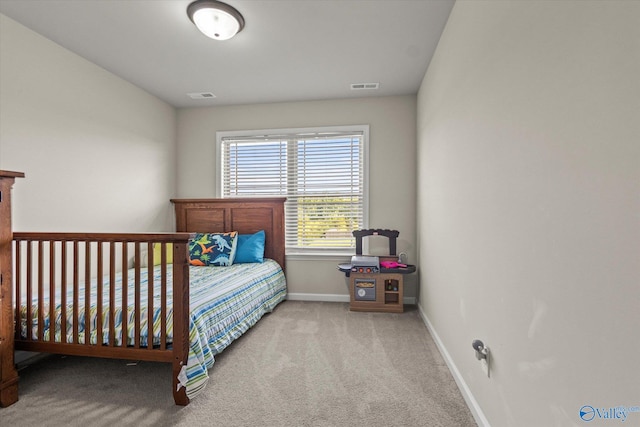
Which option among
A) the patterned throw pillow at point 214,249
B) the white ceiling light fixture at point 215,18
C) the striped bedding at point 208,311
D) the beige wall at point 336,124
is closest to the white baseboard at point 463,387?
the beige wall at point 336,124

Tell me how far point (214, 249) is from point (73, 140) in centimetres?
165

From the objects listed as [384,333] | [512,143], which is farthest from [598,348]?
[384,333]

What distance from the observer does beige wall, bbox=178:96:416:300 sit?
3.79 m

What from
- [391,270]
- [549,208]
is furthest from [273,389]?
[391,270]

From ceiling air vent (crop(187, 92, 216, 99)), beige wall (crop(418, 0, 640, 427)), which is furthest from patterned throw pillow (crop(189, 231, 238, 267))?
beige wall (crop(418, 0, 640, 427))

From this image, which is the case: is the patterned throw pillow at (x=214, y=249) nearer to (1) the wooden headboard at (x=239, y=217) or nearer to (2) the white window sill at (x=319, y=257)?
(1) the wooden headboard at (x=239, y=217)

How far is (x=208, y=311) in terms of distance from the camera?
2.15 m

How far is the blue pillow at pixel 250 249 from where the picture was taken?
366cm

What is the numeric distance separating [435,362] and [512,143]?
5.47 feet

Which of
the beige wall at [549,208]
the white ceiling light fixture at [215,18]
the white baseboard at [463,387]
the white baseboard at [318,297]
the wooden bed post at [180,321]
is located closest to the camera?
the beige wall at [549,208]

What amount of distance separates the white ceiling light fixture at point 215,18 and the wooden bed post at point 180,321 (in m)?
1.54

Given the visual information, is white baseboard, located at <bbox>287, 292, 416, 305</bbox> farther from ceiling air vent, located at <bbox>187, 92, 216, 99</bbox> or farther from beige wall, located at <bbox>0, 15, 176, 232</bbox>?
ceiling air vent, located at <bbox>187, 92, 216, 99</bbox>

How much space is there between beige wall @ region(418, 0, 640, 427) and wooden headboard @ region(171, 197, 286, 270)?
2402 millimetres

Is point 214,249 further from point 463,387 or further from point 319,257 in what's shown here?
point 463,387
